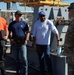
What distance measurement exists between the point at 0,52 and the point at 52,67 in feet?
4.52

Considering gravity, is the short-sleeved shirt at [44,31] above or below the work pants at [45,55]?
above

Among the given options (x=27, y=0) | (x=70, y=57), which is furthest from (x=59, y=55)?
(x=27, y=0)

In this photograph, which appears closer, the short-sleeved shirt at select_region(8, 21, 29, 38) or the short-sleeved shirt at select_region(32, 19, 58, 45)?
the short-sleeved shirt at select_region(32, 19, 58, 45)

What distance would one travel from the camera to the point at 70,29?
14.0 feet

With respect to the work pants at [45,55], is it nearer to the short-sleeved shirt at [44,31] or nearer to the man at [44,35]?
the man at [44,35]

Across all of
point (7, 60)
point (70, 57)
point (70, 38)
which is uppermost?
point (70, 38)

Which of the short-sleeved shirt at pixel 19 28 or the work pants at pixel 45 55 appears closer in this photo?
the work pants at pixel 45 55

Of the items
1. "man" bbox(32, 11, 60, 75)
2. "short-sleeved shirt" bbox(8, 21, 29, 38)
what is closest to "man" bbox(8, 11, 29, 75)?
"short-sleeved shirt" bbox(8, 21, 29, 38)

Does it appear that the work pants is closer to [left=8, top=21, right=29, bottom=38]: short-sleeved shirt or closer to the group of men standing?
the group of men standing

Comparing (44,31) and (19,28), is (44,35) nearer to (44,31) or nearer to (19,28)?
(44,31)

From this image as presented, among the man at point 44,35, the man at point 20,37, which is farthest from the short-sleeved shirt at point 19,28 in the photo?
the man at point 44,35

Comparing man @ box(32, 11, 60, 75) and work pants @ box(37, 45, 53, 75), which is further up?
man @ box(32, 11, 60, 75)

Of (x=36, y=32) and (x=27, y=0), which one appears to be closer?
(x=36, y=32)

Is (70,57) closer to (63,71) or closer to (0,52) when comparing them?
(63,71)
